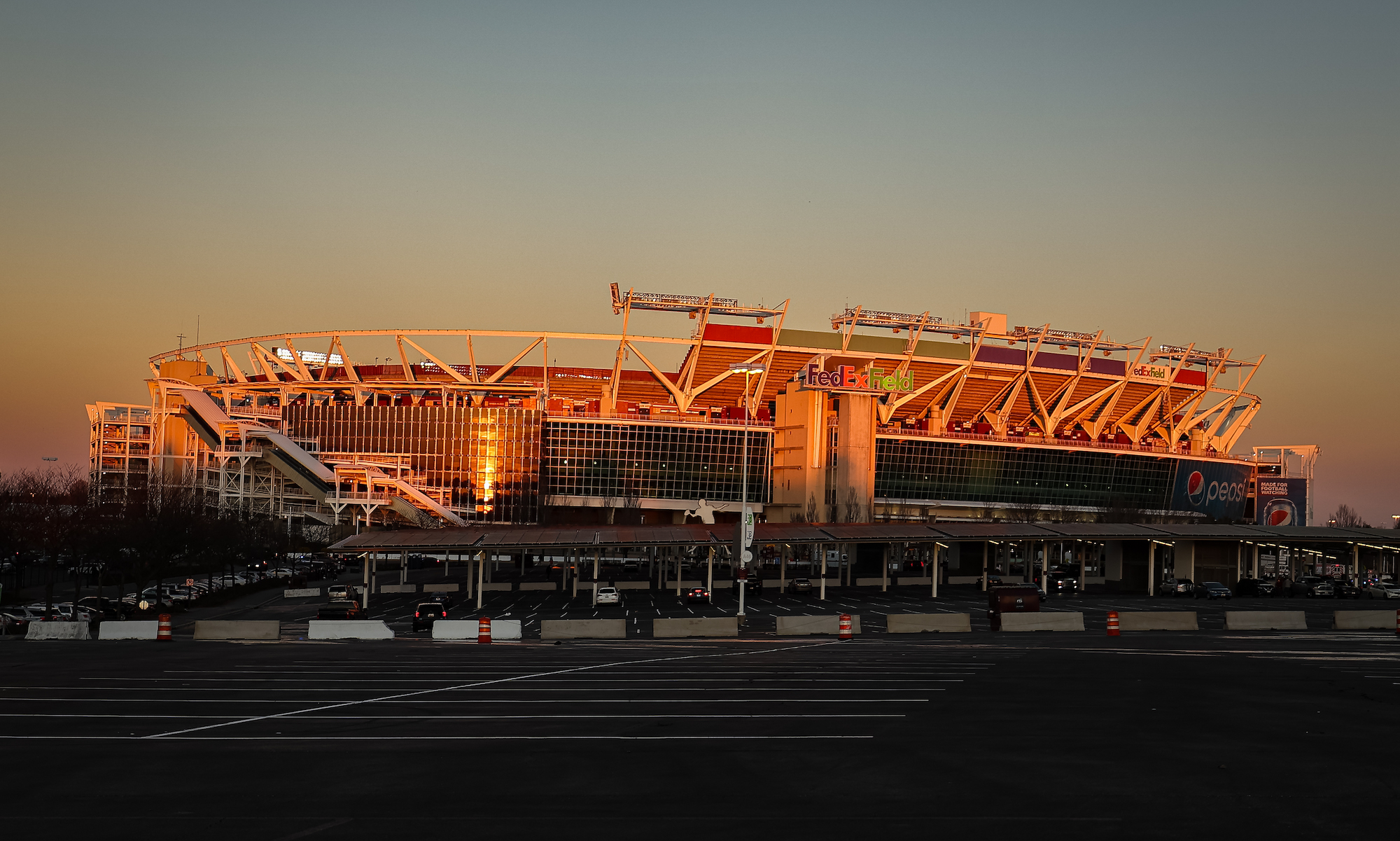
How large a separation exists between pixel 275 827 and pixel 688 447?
441 feet

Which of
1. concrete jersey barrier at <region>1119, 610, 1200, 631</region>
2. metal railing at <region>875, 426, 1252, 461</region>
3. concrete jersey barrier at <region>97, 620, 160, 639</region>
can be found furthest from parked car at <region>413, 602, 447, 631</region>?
metal railing at <region>875, 426, 1252, 461</region>

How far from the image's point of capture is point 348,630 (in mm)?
46531

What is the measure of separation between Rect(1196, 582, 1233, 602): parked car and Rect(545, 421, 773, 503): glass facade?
248ft

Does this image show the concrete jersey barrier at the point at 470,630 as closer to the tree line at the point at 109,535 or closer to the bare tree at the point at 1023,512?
the tree line at the point at 109,535

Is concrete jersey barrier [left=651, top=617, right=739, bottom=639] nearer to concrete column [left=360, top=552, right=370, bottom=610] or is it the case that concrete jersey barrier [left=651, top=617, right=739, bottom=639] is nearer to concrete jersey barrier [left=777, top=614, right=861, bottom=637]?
concrete jersey barrier [left=777, top=614, right=861, bottom=637]

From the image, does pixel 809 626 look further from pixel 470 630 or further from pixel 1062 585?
pixel 1062 585

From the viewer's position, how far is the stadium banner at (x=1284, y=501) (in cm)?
16575

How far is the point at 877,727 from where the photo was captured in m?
21.3

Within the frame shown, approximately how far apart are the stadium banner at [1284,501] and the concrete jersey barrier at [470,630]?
15044 cm

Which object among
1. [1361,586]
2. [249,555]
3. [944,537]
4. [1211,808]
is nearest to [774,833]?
[1211,808]

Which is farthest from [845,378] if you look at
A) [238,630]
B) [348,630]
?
[238,630]

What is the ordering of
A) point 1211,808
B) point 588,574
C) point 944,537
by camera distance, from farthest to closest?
point 588,574
point 944,537
point 1211,808

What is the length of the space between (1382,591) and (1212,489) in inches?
4008

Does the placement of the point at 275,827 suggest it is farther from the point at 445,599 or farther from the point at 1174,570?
the point at 1174,570
